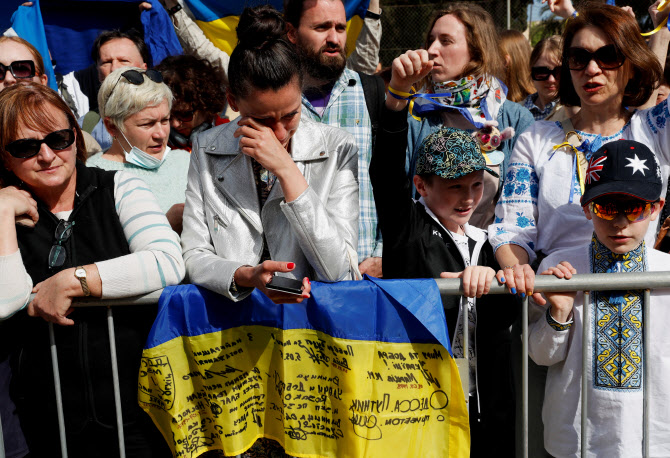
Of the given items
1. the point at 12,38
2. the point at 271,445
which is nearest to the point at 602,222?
the point at 271,445

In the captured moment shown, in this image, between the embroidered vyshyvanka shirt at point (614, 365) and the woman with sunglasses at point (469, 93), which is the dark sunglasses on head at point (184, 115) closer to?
the woman with sunglasses at point (469, 93)

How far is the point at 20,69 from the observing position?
428 centimetres

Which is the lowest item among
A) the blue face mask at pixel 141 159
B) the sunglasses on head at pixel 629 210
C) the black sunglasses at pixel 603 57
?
the sunglasses on head at pixel 629 210

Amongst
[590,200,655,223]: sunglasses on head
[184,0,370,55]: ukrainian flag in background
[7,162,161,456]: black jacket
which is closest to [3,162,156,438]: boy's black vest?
[7,162,161,456]: black jacket

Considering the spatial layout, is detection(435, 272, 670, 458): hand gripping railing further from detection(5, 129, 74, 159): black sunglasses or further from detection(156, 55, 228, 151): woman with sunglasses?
detection(156, 55, 228, 151): woman with sunglasses

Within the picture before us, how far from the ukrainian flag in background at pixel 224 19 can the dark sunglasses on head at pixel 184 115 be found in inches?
57.7

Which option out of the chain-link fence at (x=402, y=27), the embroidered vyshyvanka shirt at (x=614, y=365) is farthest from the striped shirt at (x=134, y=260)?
the chain-link fence at (x=402, y=27)

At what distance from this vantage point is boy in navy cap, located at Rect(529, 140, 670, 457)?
2.52 metres

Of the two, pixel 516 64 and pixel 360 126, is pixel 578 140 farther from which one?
pixel 516 64

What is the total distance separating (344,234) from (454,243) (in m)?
0.61

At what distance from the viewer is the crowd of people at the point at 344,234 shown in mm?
2445

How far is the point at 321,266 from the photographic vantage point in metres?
2.44

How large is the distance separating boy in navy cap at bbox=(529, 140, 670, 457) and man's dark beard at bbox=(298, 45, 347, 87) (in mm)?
1466

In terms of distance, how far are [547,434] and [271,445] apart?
111cm
